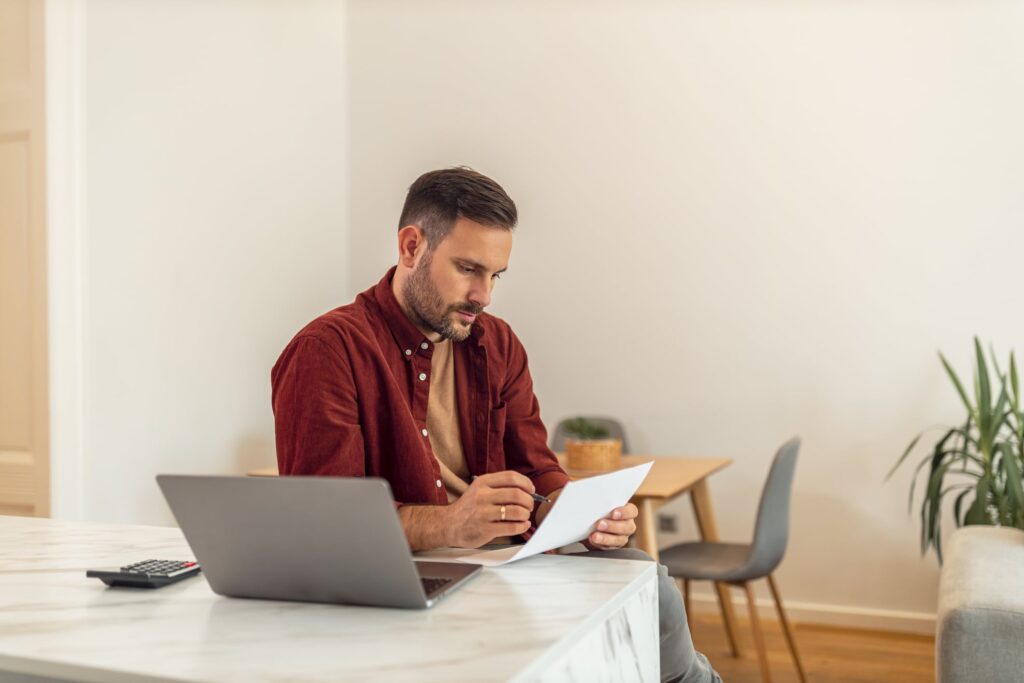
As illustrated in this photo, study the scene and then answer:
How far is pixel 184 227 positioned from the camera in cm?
376

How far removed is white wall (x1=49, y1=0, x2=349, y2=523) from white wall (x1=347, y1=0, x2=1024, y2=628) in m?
0.62

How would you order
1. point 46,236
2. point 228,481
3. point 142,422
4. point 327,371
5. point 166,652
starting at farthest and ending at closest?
point 142,422 → point 46,236 → point 327,371 → point 228,481 → point 166,652

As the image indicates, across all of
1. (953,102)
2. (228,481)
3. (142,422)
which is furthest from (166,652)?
(953,102)

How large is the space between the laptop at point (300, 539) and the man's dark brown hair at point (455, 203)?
0.87 meters

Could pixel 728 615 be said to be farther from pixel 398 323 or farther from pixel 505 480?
pixel 505 480

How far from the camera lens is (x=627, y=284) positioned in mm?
4223

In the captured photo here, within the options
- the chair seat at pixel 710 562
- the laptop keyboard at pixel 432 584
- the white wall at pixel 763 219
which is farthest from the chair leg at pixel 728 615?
the laptop keyboard at pixel 432 584

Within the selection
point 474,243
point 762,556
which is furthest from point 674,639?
point 762,556

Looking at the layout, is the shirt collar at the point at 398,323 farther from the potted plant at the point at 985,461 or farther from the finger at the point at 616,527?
the potted plant at the point at 985,461

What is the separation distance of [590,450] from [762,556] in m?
0.63

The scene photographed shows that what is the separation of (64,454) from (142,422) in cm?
36

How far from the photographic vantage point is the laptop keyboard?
1235 mm

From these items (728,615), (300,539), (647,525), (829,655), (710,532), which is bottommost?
(829,655)

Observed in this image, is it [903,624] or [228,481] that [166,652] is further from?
[903,624]
